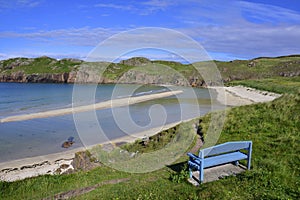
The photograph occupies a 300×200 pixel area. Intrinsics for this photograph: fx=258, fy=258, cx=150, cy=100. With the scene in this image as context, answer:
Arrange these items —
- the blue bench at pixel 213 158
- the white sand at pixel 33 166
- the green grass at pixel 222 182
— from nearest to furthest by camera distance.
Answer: the green grass at pixel 222 182
the blue bench at pixel 213 158
the white sand at pixel 33 166

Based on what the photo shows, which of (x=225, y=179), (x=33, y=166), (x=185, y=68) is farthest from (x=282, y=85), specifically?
(x=185, y=68)

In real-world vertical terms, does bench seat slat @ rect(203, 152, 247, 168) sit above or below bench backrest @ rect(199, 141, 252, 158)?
below

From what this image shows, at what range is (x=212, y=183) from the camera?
6.84 metres

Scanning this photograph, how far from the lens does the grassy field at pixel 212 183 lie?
6.20 meters

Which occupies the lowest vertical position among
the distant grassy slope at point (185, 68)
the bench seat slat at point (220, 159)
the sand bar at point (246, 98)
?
the sand bar at point (246, 98)

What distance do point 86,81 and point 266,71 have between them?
80805mm

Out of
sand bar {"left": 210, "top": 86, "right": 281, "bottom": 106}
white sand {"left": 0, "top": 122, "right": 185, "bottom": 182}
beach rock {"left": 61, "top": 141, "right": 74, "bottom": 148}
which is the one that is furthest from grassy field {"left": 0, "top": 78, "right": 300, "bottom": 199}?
sand bar {"left": 210, "top": 86, "right": 281, "bottom": 106}

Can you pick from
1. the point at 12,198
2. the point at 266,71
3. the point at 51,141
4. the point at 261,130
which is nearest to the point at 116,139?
the point at 51,141

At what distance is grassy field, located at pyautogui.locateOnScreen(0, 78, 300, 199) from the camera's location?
620cm

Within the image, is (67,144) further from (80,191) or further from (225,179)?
(225,179)

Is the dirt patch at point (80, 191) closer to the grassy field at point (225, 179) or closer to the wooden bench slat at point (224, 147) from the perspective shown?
the grassy field at point (225, 179)

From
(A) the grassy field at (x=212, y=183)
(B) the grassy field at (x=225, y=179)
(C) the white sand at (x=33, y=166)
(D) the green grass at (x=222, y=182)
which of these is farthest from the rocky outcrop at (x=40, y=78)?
Answer: (D) the green grass at (x=222, y=182)

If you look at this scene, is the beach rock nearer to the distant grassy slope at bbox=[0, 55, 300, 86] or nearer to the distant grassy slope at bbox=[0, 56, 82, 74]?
the distant grassy slope at bbox=[0, 55, 300, 86]

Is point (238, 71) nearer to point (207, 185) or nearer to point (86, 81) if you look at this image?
point (86, 81)
